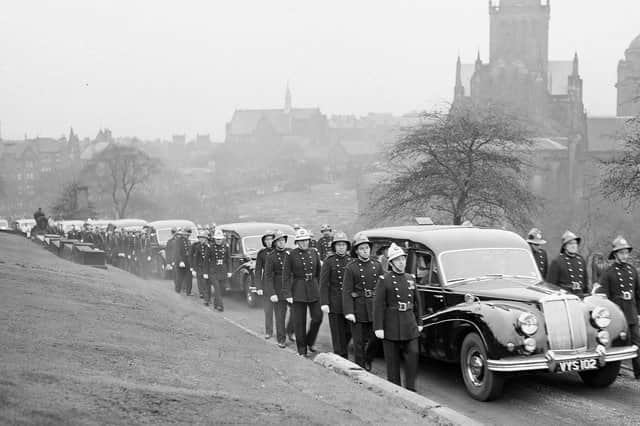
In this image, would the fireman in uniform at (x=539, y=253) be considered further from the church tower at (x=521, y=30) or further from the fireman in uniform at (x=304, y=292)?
the church tower at (x=521, y=30)

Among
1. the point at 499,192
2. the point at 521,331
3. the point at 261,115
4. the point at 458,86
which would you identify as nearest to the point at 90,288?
the point at 521,331

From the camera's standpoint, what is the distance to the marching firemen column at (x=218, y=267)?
62.2 feet

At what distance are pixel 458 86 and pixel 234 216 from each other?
3751 centimetres

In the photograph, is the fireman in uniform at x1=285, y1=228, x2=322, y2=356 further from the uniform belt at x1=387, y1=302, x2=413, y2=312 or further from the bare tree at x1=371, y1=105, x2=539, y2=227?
the bare tree at x1=371, y1=105, x2=539, y2=227

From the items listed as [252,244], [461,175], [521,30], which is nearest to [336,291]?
[252,244]

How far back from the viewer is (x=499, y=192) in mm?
25797

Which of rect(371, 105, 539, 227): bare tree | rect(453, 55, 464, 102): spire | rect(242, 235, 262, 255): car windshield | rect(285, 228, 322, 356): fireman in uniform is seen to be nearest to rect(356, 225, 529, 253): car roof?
rect(285, 228, 322, 356): fireman in uniform

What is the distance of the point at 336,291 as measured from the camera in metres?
12.5

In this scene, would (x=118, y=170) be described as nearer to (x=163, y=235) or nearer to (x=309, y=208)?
(x=309, y=208)

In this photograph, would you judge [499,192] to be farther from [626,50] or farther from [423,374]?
[626,50]

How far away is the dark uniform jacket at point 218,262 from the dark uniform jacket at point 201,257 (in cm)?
12

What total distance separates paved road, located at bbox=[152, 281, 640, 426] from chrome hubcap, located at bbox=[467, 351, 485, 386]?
0.82 ft

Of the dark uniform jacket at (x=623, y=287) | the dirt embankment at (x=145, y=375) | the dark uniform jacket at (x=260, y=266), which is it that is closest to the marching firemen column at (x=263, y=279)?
the dark uniform jacket at (x=260, y=266)

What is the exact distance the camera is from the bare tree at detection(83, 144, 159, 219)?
78.0 meters
